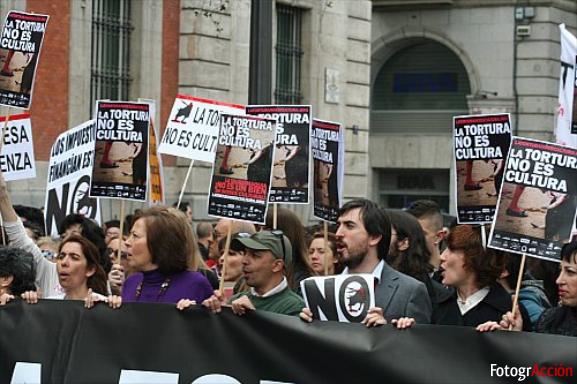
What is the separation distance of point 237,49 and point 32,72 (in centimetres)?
1274

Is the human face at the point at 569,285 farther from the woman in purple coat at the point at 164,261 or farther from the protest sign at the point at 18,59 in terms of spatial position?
the protest sign at the point at 18,59

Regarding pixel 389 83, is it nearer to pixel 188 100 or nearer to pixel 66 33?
pixel 66 33

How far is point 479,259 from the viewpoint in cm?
764

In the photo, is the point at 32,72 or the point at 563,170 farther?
the point at 32,72

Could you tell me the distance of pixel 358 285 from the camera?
23.4 feet

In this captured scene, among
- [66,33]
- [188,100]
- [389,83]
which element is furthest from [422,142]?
[188,100]

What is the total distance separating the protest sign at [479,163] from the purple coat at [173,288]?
4.62 feet

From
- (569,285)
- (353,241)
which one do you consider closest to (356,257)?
(353,241)

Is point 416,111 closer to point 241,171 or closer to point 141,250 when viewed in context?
point 141,250

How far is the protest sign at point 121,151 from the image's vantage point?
9544mm

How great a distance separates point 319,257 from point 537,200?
12.5ft

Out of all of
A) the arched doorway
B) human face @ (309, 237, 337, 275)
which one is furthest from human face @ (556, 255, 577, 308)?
the arched doorway

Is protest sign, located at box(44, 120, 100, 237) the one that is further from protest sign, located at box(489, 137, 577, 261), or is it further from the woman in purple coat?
protest sign, located at box(489, 137, 577, 261)

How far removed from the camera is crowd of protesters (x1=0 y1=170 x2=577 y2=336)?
7.29 meters
